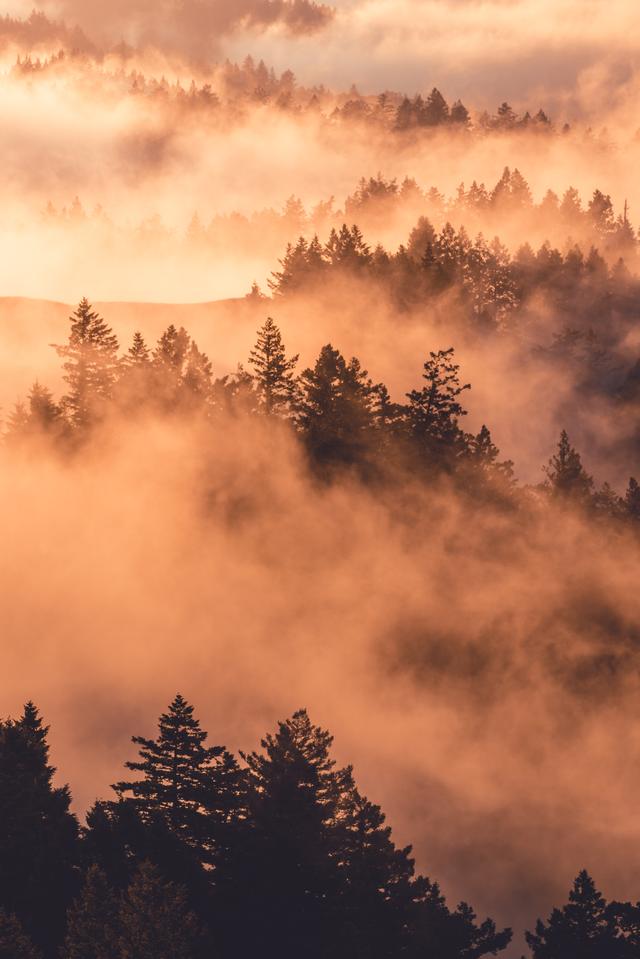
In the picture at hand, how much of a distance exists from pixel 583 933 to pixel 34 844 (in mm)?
15946

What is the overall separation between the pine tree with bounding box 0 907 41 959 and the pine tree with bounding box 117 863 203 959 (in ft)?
7.71

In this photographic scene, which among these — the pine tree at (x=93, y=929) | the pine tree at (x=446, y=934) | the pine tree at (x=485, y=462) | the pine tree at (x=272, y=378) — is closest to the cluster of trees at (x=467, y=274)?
the pine tree at (x=272, y=378)

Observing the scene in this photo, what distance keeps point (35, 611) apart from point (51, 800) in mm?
36237

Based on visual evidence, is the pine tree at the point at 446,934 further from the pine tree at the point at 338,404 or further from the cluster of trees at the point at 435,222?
the cluster of trees at the point at 435,222

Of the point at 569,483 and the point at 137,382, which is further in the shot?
the point at 137,382

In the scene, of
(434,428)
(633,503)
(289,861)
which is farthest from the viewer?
(633,503)

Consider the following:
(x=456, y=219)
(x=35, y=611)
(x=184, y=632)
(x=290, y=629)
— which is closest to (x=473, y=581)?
(x=290, y=629)

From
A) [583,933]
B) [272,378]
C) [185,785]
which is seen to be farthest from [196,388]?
[583,933]

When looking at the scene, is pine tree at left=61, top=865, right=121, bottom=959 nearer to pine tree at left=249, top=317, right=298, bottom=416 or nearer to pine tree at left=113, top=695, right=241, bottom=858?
pine tree at left=113, top=695, right=241, bottom=858

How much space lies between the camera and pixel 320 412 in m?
65.8

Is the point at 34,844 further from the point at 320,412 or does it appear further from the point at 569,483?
the point at 569,483

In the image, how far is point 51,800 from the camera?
126ft

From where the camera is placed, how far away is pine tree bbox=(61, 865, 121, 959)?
3170 centimetres

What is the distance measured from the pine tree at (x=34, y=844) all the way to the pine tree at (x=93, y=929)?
285cm
